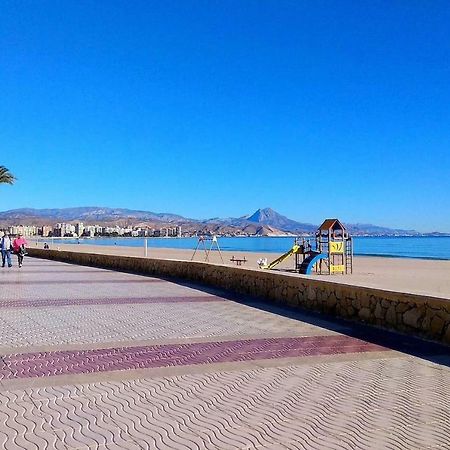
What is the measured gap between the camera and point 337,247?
23375mm

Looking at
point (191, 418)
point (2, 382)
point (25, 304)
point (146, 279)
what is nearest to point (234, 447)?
point (191, 418)

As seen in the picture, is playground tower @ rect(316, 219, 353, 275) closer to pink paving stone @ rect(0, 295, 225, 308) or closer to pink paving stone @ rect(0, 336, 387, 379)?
pink paving stone @ rect(0, 295, 225, 308)

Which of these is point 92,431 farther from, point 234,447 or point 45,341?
point 45,341

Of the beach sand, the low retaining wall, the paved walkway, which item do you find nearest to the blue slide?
the beach sand

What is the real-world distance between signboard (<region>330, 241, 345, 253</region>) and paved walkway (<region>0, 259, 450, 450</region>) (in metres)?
14.0

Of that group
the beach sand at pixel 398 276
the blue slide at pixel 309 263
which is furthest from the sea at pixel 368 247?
the blue slide at pixel 309 263

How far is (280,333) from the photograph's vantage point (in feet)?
25.4

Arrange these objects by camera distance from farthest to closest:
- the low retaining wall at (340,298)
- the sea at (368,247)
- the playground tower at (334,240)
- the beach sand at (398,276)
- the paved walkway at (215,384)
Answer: the sea at (368,247) → the playground tower at (334,240) → the beach sand at (398,276) → the low retaining wall at (340,298) → the paved walkway at (215,384)

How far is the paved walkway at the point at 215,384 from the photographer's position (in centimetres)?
385

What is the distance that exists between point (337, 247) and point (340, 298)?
14571 millimetres

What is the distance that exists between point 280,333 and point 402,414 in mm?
3435

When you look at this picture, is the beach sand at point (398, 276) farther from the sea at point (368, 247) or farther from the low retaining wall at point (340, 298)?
the sea at point (368, 247)

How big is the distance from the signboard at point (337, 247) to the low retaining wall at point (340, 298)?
28.0 feet

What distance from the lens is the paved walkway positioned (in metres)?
3.85
